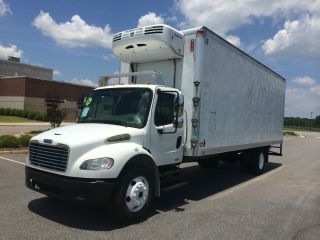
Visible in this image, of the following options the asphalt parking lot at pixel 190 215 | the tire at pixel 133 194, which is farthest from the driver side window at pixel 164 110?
the asphalt parking lot at pixel 190 215

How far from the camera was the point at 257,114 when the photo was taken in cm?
1244

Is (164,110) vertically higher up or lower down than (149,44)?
lower down

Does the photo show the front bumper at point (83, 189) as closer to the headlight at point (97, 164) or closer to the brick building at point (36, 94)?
the headlight at point (97, 164)

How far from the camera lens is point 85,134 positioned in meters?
6.66

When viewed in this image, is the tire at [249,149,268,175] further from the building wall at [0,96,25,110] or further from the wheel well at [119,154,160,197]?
the building wall at [0,96,25,110]

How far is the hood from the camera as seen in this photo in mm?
6434

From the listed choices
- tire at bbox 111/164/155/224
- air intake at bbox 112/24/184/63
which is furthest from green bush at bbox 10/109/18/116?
tire at bbox 111/164/155/224

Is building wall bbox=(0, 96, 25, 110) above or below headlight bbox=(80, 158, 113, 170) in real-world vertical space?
above

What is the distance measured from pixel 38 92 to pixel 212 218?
157 feet

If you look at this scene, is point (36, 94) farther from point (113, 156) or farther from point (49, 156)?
point (113, 156)

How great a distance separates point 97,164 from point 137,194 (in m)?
0.99

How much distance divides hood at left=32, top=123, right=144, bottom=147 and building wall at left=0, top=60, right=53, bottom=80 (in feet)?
232

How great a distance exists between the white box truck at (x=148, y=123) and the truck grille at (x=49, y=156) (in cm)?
2

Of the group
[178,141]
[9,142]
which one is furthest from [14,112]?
[178,141]
